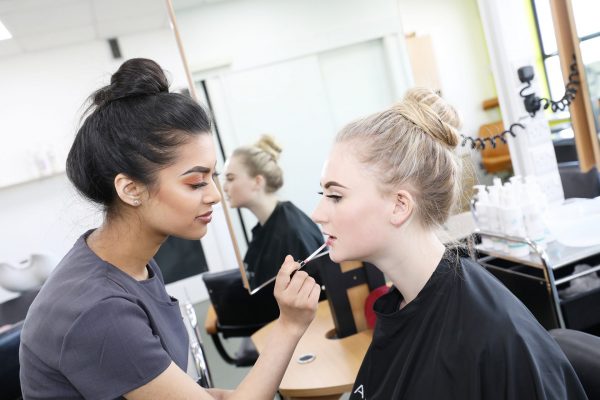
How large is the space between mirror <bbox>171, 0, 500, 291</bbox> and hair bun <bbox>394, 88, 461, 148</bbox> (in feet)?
3.01

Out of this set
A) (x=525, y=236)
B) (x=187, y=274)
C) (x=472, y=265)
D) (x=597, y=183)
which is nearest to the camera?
(x=472, y=265)

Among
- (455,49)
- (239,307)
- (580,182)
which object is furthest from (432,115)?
(455,49)

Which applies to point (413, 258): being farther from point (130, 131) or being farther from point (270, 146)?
point (270, 146)

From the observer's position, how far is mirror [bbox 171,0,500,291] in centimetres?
197

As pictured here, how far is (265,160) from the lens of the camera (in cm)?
202

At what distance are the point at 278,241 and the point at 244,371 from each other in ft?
4.54

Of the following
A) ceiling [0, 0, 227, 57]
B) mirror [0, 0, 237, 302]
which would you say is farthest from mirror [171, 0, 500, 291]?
mirror [0, 0, 237, 302]

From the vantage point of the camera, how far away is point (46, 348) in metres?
0.88

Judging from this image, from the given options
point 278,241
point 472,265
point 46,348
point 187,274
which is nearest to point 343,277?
point 278,241

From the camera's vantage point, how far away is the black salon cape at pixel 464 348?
0.87 meters

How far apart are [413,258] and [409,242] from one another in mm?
35

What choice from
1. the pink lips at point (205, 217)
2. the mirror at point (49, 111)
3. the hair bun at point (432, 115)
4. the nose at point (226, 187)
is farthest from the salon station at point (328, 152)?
the mirror at point (49, 111)

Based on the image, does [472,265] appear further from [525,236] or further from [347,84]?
[347,84]

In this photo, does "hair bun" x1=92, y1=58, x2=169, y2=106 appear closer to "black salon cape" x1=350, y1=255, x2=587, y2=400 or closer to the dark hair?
the dark hair
